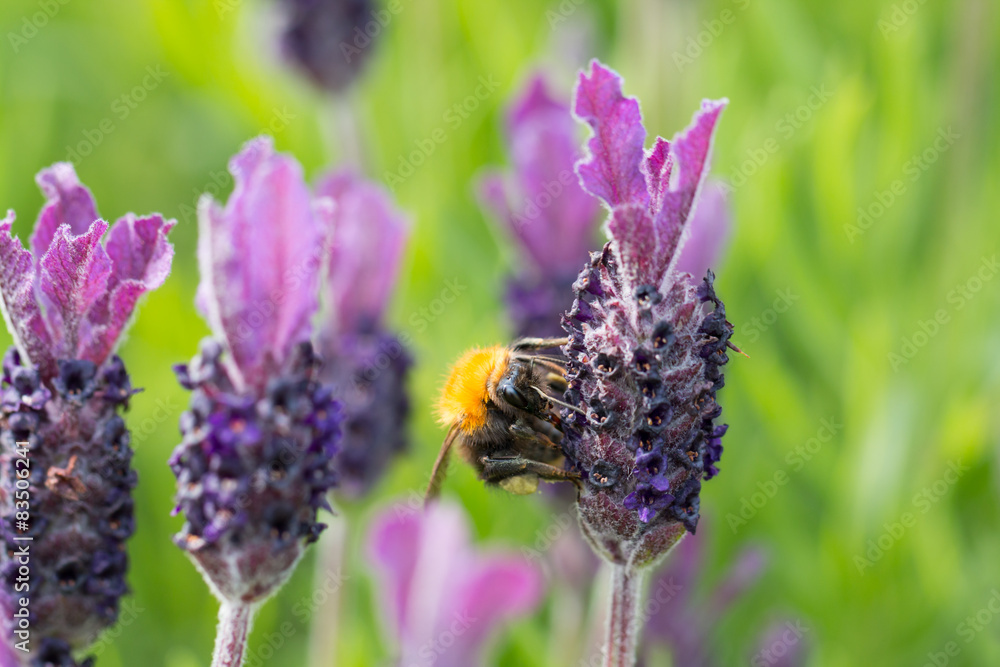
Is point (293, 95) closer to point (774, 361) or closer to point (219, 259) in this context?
point (774, 361)

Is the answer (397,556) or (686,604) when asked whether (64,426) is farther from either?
(686,604)

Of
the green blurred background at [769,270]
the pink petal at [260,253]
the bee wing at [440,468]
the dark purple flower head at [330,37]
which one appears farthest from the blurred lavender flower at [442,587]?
the dark purple flower head at [330,37]

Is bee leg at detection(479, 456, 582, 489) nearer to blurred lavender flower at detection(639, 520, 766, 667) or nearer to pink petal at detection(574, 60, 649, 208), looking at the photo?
pink petal at detection(574, 60, 649, 208)

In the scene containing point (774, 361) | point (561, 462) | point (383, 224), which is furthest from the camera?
point (774, 361)

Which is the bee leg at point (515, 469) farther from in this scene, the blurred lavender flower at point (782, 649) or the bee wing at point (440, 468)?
the blurred lavender flower at point (782, 649)

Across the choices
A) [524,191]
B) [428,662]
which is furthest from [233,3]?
[428,662]

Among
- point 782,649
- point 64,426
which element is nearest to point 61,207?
point 64,426

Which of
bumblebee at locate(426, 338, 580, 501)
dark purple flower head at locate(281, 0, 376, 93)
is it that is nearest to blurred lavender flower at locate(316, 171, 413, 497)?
bumblebee at locate(426, 338, 580, 501)
